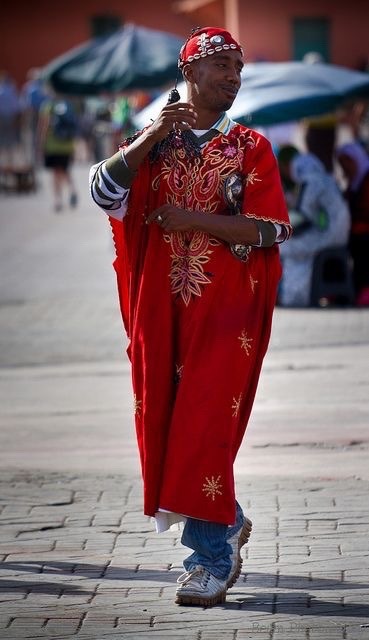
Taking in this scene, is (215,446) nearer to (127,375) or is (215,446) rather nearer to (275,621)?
(275,621)

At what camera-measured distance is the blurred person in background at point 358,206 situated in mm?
14312

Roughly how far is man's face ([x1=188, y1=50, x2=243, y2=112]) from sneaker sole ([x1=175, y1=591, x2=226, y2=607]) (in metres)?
Answer: 1.67

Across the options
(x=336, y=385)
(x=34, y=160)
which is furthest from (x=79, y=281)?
(x=34, y=160)

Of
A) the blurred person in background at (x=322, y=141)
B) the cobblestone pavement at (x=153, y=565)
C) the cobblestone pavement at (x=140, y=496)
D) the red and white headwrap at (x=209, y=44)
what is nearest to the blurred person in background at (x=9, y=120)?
the blurred person in background at (x=322, y=141)

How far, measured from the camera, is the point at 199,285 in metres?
5.48

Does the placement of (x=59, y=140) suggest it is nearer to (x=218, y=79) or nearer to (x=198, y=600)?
(x=218, y=79)

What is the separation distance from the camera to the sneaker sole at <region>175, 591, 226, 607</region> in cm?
549

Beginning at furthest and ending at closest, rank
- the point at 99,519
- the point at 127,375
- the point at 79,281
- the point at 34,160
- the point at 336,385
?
the point at 34,160, the point at 79,281, the point at 127,375, the point at 336,385, the point at 99,519

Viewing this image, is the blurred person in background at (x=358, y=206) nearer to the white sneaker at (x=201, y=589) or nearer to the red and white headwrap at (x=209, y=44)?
the red and white headwrap at (x=209, y=44)

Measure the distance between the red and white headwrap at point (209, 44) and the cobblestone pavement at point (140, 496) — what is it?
6.17ft

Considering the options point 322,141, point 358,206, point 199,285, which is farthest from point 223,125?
point 322,141

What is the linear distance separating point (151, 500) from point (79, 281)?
38.8 feet

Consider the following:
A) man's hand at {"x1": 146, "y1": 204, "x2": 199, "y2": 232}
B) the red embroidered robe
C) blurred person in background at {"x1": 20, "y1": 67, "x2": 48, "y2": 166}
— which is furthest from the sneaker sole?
blurred person in background at {"x1": 20, "y1": 67, "x2": 48, "y2": 166}

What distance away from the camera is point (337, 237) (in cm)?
1420
